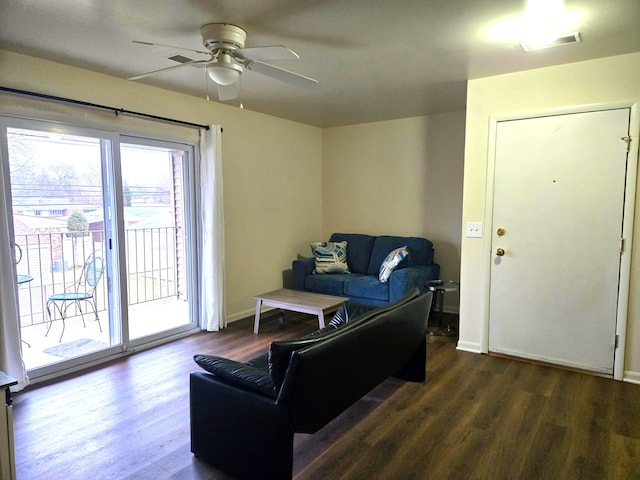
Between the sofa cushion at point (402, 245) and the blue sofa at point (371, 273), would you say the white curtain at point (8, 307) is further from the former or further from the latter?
the sofa cushion at point (402, 245)

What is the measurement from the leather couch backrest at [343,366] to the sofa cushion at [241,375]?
118 millimetres

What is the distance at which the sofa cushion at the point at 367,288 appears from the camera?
442cm

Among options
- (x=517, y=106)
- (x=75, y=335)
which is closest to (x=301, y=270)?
(x=75, y=335)

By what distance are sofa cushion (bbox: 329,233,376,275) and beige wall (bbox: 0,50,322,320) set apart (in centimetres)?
75

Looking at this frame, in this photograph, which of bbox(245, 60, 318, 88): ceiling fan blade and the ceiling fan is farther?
bbox(245, 60, 318, 88): ceiling fan blade

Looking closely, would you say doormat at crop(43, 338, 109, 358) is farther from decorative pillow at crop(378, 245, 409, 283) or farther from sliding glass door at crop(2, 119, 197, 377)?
decorative pillow at crop(378, 245, 409, 283)

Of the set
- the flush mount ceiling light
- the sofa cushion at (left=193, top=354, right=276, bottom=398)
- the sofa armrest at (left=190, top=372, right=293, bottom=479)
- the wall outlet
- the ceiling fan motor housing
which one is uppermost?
the flush mount ceiling light

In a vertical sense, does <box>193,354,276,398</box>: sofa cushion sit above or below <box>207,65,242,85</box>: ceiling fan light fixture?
below

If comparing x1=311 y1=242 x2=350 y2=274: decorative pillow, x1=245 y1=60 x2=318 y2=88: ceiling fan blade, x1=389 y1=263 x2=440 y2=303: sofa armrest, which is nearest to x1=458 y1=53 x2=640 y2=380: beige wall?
x1=389 y1=263 x2=440 y2=303: sofa armrest

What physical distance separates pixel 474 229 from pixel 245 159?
Answer: 265 cm

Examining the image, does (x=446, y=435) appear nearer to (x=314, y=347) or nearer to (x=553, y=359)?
(x=314, y=347)

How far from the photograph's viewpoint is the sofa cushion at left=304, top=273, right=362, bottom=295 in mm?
4734

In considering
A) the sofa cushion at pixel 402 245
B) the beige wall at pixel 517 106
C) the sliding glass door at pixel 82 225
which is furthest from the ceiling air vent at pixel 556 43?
the sliding glass door at pixel 82 225

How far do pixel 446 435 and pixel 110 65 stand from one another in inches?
138
